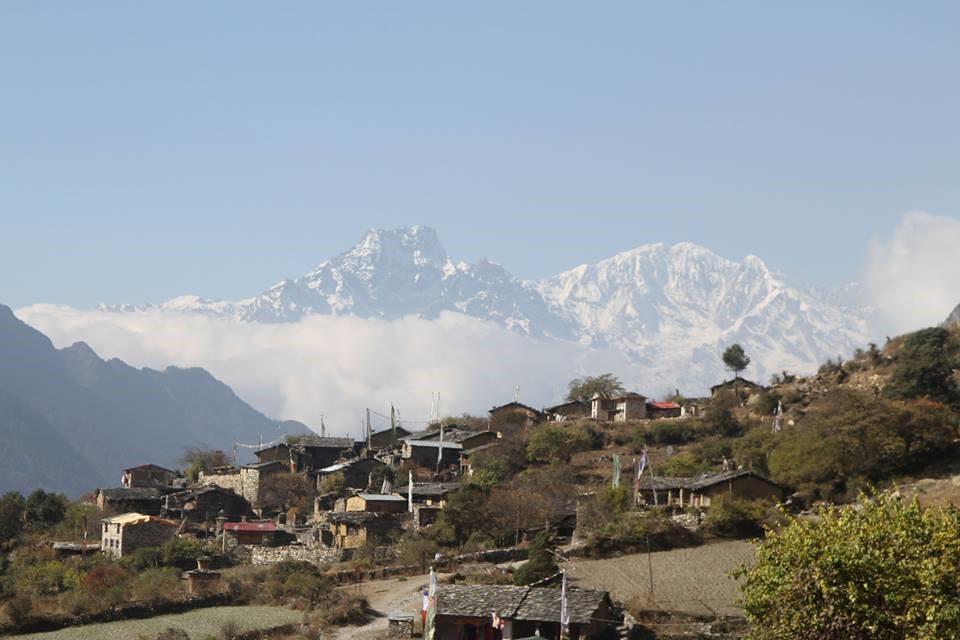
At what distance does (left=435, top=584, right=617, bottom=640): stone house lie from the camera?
158 feet

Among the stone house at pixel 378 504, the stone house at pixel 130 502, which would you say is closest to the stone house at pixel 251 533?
the stone house at pixel 378 504

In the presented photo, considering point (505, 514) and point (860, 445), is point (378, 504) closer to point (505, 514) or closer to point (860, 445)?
point (505, 514)

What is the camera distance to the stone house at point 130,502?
86.3 m

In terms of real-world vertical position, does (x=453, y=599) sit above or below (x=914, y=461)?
below

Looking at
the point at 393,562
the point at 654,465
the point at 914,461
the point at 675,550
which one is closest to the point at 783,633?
the point at 675,550

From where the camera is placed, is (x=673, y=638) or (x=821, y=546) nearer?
(x=821, y=546)

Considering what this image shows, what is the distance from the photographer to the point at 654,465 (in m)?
84.0

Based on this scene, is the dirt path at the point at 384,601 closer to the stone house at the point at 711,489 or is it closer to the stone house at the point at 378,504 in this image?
the stone house at the point at 378,504

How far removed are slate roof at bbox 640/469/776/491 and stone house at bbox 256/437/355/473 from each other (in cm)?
3170

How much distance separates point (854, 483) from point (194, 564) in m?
32.8

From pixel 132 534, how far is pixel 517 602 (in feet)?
105

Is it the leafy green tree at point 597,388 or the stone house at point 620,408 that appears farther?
the leafy green tree at point 597,388

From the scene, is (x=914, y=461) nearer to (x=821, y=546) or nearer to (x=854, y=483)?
(x=854, y=483)

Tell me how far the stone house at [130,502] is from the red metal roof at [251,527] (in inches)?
329
